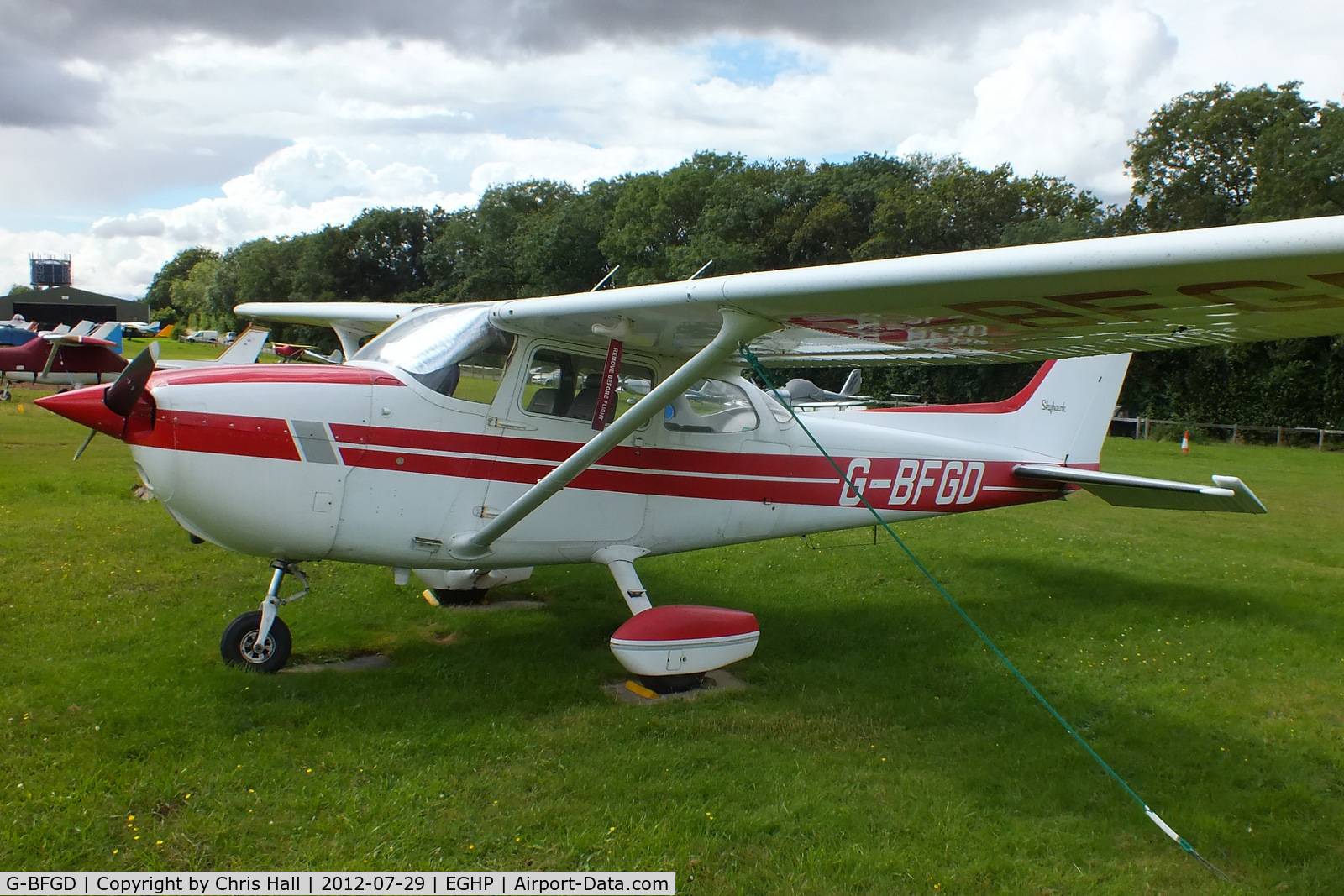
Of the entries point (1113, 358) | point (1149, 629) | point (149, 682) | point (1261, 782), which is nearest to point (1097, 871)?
point (1261, 782)

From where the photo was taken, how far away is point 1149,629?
265 inches

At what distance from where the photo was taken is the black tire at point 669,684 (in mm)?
5148

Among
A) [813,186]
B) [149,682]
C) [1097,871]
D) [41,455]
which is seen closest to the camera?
[1097,871]

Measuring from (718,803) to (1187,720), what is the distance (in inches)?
122

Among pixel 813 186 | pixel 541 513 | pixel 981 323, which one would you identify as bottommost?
pixel 541 513

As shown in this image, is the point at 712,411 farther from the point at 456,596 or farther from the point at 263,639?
the point at 263,639

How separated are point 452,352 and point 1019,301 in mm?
3134

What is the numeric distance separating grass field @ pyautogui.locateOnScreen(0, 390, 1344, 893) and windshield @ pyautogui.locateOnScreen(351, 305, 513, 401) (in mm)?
1803

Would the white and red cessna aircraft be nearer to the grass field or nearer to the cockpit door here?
the cockpit door

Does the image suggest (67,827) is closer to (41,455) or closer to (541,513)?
(541,513)

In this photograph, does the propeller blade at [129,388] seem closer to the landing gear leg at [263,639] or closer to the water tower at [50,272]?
the landing gear leg at [263,639]

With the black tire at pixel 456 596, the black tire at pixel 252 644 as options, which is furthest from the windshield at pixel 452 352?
the black tire at pixel 456 596

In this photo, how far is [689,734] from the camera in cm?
455

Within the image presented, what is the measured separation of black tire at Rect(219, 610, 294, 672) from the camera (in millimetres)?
4953
